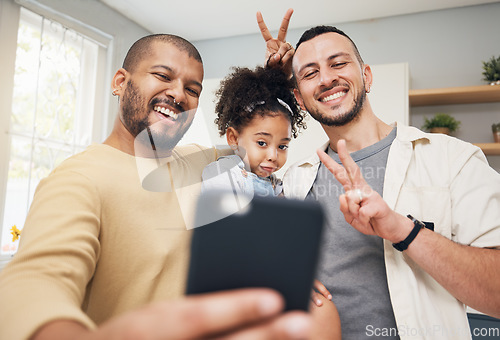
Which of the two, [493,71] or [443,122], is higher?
[493,71]

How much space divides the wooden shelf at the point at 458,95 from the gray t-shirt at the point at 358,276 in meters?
1.57

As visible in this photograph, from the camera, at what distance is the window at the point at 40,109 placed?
2.10m

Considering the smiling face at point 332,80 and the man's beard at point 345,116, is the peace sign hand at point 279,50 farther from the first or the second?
the man's beard at point 345,116

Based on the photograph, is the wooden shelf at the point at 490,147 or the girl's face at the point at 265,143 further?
the wooden shelf at the point at 490,147

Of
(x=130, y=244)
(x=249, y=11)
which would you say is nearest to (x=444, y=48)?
(x=249, y=11)

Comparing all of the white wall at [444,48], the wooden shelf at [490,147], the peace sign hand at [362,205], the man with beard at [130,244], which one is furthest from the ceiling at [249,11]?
the peace sign hand at [362,205]

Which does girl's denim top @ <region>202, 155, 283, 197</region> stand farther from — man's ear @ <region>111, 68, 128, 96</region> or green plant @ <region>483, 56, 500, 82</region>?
green plant @ <region>483, 56, 500, 82</region>

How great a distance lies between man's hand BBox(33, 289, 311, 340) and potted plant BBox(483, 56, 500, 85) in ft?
8.61

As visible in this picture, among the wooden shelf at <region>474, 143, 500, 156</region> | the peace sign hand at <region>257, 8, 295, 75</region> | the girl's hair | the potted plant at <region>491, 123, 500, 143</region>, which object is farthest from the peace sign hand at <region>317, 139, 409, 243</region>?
Result: the potted plant at <region>491, 123, 500, 143</region>

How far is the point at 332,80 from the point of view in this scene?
3.36ft

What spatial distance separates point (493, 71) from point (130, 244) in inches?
101

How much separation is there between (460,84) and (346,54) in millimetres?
1971

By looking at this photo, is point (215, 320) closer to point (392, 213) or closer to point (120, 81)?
point (392, 213)

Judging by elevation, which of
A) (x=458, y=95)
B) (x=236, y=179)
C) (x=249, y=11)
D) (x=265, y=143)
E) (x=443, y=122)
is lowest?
(x=236, y=179)
